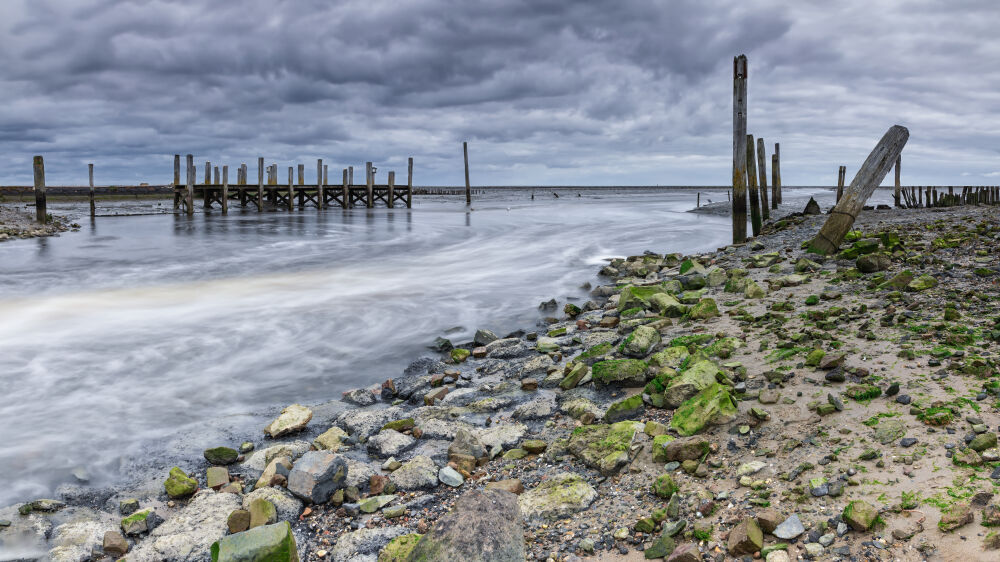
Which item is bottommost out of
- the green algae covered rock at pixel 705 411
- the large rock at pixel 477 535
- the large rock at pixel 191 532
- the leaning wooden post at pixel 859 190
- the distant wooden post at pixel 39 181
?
the large rock at pixel 191 532

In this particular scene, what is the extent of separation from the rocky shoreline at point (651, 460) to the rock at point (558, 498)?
0.01 m

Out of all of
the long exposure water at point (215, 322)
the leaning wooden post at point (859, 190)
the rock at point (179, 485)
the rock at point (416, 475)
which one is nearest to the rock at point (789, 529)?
the rock at point (416, 475)

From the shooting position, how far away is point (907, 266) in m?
6.75

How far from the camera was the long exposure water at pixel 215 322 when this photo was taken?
18.6 feet

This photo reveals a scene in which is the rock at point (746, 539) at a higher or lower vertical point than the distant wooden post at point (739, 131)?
lower

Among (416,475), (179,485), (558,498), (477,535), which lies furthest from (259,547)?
(179,485)

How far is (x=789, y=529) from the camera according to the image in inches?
101

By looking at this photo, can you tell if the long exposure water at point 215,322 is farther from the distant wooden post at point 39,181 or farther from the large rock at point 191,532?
the distant wooden post at point 39,181

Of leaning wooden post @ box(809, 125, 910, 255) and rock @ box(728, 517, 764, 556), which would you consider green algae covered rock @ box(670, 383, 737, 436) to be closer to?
rock @ box(728, 517, 764, 556)

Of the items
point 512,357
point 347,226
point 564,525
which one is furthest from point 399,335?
point 347,226

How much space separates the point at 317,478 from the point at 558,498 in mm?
1519

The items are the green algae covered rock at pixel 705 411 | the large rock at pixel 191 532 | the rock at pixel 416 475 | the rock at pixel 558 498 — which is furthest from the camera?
the rock at pixel 416 475

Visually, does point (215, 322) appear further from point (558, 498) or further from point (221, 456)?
point (558, 498)

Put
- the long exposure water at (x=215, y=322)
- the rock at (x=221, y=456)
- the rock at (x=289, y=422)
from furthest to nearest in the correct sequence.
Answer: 1. the long exposure water at (x=215, y=322)
2. the rock at (x=289, y=422)
3. the rock at (x=221, y=456)
